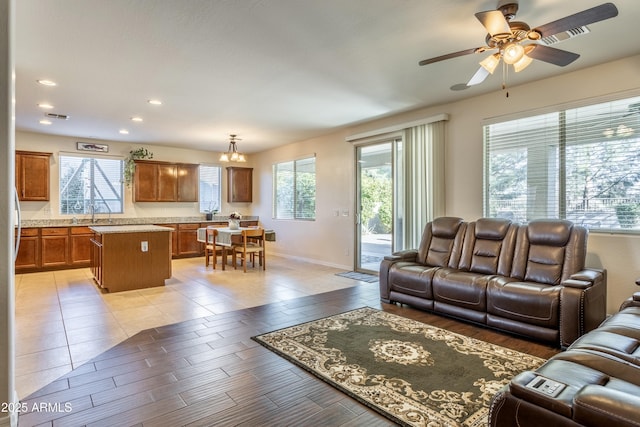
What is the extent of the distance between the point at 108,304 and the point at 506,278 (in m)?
4.62

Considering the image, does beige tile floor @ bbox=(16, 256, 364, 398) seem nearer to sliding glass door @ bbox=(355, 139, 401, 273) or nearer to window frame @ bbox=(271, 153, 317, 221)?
sliding glass door @ bbox=(355, 139, 401, 273)

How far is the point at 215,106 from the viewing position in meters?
5.11

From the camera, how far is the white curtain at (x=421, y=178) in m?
5.12

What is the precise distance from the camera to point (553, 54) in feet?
8.63

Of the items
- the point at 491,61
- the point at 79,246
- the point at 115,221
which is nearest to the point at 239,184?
the point at 115,221

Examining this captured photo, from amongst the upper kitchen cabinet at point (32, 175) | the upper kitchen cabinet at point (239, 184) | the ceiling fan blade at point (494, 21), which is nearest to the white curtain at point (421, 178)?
the ceiling fan blade at point (494, 21)

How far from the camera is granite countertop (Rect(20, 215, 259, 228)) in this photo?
268 inches

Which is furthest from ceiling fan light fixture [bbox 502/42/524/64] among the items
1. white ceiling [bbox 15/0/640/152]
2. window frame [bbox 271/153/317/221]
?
window frame [bbox 271/153/317/221]

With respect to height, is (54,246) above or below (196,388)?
above

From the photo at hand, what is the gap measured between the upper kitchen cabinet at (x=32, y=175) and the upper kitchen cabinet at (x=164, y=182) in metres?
1.59

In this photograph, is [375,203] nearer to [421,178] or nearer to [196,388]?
[421,178]

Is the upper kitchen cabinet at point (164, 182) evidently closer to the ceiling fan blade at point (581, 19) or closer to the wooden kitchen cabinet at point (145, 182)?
the wooden kitchen cabinet at point (145, 182)

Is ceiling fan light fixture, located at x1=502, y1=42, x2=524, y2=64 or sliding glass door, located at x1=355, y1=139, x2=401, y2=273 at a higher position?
ceiling fan light fixture, located at x1=502, y1=42, x2=524, y2=64

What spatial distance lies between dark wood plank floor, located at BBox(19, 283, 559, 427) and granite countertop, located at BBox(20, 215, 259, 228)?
191 inches
